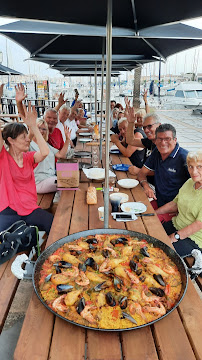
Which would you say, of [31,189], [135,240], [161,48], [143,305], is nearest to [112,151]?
[161,48]

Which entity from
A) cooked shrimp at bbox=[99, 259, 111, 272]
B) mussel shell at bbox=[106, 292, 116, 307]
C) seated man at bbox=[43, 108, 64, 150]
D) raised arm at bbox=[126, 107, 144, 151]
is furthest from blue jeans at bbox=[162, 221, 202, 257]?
seated man at bbox=[43, 108, 64, 150]

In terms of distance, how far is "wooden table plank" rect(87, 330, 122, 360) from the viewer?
3.46 ft

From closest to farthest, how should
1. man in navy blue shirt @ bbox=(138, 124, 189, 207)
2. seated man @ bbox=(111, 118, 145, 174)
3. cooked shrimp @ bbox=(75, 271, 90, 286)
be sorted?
cooked shrimp @ bbox=(75, 271, 90, 286)
man in navy blue shirt @ bbox=(138, 124, 189, 207)
seated man @ bbox=(111, 118, 145, 174)

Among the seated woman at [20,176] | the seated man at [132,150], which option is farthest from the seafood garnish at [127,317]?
the seated man at [132,150]

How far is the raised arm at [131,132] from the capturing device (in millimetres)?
3441

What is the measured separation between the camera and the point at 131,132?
391cm

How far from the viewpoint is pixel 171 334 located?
1.15 metres

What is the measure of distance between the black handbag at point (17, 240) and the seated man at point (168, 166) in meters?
1.46

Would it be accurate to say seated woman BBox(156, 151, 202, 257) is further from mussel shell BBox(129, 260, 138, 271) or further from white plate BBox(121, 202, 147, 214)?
mussel shell BBox(129, 260, 138, 271)

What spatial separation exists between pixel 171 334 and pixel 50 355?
0.53 m

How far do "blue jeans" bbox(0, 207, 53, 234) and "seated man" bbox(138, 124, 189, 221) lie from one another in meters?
1.24

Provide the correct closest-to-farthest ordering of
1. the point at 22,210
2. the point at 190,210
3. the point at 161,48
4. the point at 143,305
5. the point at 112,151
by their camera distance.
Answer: the point at 143,305
the point at 190,210
the point at 22,210
the point at 161,48
the point at 112,151

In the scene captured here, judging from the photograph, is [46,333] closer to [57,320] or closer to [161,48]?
[57,320]

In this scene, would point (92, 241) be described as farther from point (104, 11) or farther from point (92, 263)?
point (104, 11)
